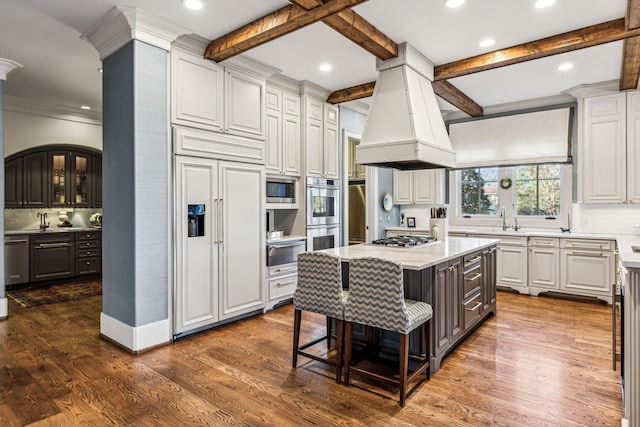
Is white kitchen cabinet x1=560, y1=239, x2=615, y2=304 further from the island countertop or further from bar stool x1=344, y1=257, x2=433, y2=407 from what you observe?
bar stool x1=344, y1=257, x2=433, y2=407

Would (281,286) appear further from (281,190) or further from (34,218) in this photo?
(34,218)

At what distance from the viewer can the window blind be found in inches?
218

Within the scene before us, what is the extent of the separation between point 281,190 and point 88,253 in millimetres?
3866

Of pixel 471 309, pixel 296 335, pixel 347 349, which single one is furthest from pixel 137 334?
pixel 471 309

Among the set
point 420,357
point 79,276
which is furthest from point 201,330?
point 79,276

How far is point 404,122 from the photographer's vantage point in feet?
11.7

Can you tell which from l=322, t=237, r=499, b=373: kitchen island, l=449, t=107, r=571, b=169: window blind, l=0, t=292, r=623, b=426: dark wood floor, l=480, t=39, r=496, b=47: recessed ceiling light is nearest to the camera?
l=0, t=292, r=623, b=426: dark wood floor

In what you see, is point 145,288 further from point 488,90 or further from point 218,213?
point 488,90

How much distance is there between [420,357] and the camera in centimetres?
281

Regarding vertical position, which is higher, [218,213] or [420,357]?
[218,213]

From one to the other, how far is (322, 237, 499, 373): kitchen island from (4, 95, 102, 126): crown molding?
5.42 m

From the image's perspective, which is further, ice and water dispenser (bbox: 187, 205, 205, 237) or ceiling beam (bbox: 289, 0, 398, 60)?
ice and water dispenser (bbox: 187, 205, 205, 237)

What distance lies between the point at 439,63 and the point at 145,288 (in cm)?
384

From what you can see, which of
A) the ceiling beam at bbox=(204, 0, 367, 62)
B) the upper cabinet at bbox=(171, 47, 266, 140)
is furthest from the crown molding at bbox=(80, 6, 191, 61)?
the ceiling beam at bbox=(204, 0, 367, 62)
